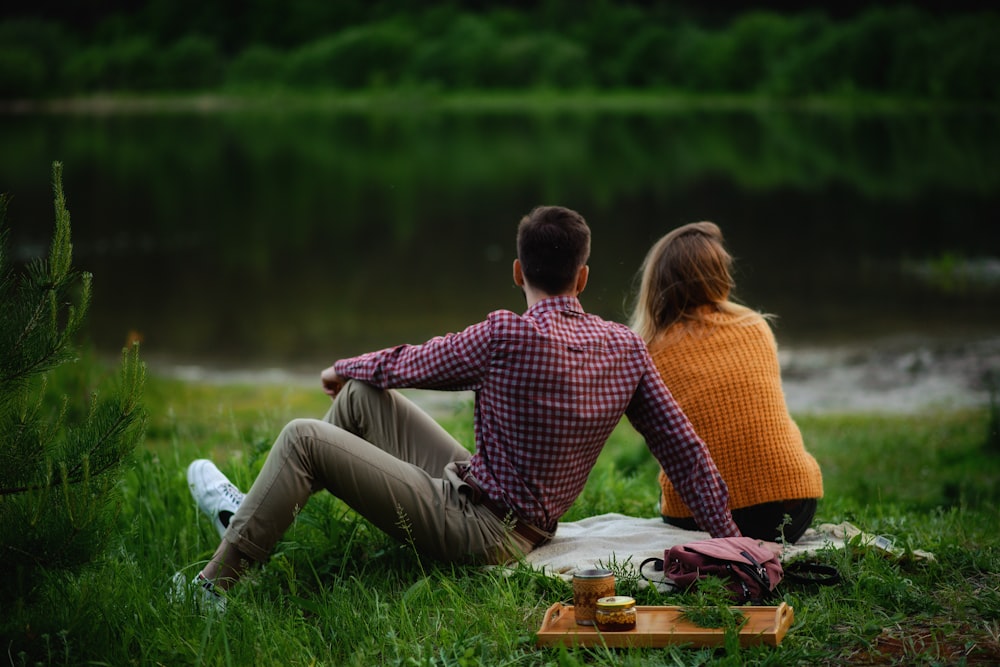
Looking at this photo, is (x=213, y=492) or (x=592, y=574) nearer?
(x=592, y=574)

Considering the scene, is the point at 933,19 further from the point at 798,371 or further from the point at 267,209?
the point at 798,371

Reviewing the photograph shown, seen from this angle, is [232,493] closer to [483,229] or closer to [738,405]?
[738,405]

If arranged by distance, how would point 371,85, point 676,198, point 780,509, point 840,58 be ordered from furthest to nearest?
1. point 371,85
2. point 840,58
3. point 676,198
4. point 780,509

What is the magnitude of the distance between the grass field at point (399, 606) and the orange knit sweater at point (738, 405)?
34cm

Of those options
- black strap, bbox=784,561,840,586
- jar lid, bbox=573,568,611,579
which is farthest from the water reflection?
jar lid, bbox=573,568,611,579

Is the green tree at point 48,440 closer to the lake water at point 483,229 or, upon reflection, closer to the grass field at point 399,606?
the grass field at point 399,606

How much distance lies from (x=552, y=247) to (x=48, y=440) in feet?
5.10

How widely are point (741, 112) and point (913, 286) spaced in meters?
43.0

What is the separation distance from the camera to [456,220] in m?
24.3

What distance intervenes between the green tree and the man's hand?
2.49ft

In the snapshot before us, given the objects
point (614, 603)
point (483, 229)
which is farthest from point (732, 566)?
point (483, 229)

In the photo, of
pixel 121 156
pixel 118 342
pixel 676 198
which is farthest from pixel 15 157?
pixel 118 342

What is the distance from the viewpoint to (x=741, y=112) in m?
57.3

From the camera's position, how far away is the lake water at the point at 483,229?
13562mm
